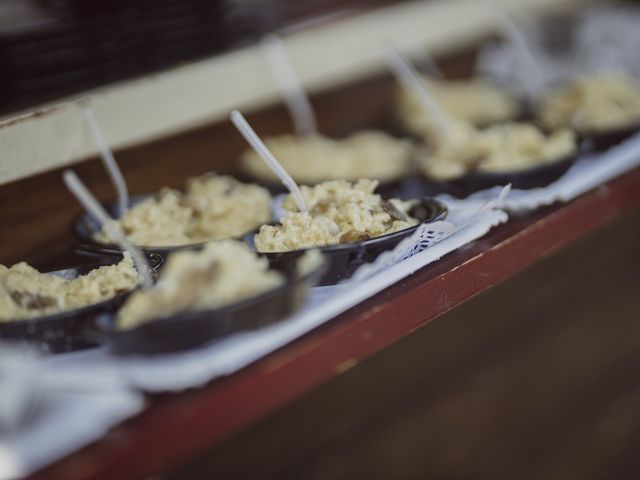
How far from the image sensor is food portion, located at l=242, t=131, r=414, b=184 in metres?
2.46

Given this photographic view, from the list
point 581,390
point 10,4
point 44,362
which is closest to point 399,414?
point 581,390

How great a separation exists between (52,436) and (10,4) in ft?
6.28

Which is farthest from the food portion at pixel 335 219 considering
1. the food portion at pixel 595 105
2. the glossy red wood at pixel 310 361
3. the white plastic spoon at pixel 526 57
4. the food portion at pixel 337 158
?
the white plastic spoon at pixel 526 57

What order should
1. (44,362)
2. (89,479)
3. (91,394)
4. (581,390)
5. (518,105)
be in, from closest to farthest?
1. (89,479)
2. (91,394)
3. (44,362)
4. (581,390)
5. (518,105)

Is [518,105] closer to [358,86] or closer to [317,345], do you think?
[358,86]

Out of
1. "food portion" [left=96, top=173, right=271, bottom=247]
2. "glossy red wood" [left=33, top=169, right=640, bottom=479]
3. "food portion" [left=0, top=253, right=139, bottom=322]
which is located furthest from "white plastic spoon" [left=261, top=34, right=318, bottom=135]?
"food portion" [left=0, top=253, right=139, bottom=322]

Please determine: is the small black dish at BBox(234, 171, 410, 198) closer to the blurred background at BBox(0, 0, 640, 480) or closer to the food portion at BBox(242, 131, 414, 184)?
the food portion at BBox(242, 131, 414, 184)

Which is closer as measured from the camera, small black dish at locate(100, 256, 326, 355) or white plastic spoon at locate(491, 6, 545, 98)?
small black dish at locate(100, 256, 326, 355)

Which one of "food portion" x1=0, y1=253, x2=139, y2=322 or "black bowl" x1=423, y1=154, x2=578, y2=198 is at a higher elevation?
"food portion" x1=0, y1=253, x2=139, y2=322

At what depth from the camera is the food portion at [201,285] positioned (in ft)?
4.41

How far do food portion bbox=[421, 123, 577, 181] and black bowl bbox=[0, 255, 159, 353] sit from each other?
118 cm

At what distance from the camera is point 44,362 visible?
1419 mm

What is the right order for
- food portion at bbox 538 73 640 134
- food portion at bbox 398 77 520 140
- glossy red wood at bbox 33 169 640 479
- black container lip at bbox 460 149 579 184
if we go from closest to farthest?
glossy red wood at bbox 33 169 640 479
black container lip at bbox 460 149 579 184
food portion at bbox 538 73 640 134
food portion at bbox 398 77 520 140

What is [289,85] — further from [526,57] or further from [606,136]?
[606,136]
